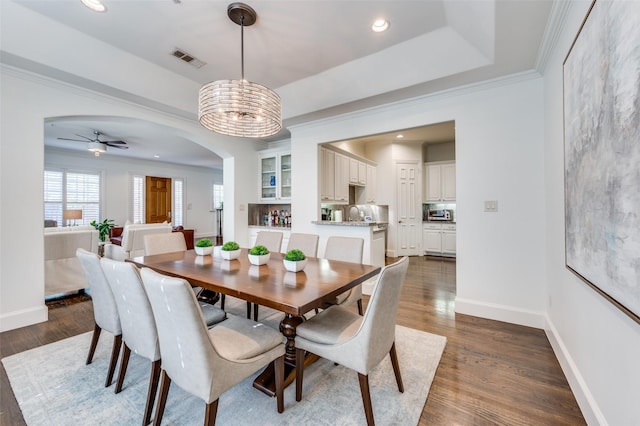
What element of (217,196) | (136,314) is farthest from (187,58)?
(217,196)

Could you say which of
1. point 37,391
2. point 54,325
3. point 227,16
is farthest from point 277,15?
point 54,325

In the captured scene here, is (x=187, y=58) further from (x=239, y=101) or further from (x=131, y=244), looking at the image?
(x=131, y=244)

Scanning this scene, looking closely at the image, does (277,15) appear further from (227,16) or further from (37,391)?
(37,391)

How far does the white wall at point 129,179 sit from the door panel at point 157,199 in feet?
0.80

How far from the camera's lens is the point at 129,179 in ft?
26.6

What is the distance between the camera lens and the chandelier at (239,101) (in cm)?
206

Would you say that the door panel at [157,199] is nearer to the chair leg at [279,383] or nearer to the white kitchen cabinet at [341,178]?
the white kitchen cabinet at [341,178]

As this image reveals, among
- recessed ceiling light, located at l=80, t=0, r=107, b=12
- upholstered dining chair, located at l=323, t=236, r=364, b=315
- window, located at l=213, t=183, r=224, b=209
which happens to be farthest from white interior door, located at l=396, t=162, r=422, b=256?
window, located at l=213, t=183, r=224, b=209

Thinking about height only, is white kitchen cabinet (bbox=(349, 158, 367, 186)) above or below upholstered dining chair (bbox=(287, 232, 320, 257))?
above

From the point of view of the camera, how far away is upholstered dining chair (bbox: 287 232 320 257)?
3.05 metres

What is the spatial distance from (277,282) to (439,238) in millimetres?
5758

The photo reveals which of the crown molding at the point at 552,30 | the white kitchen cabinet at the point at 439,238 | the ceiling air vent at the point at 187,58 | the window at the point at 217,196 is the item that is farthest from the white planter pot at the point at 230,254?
the window at the point at 217,196

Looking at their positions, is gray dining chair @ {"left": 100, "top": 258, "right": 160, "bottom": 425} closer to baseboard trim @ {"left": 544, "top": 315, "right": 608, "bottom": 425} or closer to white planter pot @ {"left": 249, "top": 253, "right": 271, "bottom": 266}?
white planter pot @ {"left": 249, "top": 253, "right": 271, "bottom": 266}

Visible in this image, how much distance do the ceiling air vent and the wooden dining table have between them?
226 centimetres
